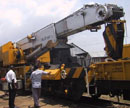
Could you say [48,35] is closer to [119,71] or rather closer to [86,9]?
[86,9]

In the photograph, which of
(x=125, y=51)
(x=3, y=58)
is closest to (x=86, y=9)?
(x=125, y=51)

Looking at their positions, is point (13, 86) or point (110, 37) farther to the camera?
point (13, 86)

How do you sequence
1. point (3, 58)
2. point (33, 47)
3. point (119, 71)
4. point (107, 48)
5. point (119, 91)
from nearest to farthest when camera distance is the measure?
1. point (119, 71)
2. point (119, 91)
3. point (107, 48)
4. point (33, 47)
5. point (3, 58)

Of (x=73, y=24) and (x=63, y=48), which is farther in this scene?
(x=63, y=48)

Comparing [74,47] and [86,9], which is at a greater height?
[86,9]

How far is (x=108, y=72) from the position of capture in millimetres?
6410

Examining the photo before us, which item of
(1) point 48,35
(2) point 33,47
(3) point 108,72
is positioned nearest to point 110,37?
(3) point 108,72

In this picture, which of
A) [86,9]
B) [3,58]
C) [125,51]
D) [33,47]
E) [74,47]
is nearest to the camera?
[86,9]

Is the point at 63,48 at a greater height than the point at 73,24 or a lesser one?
lesser

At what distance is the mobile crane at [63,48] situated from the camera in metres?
6.91

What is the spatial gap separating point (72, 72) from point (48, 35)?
10.4 feet

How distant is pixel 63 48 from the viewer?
9.73 metres

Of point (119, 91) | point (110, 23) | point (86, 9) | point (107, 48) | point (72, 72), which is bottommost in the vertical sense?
point (119, 91)

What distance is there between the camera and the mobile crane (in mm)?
6914
